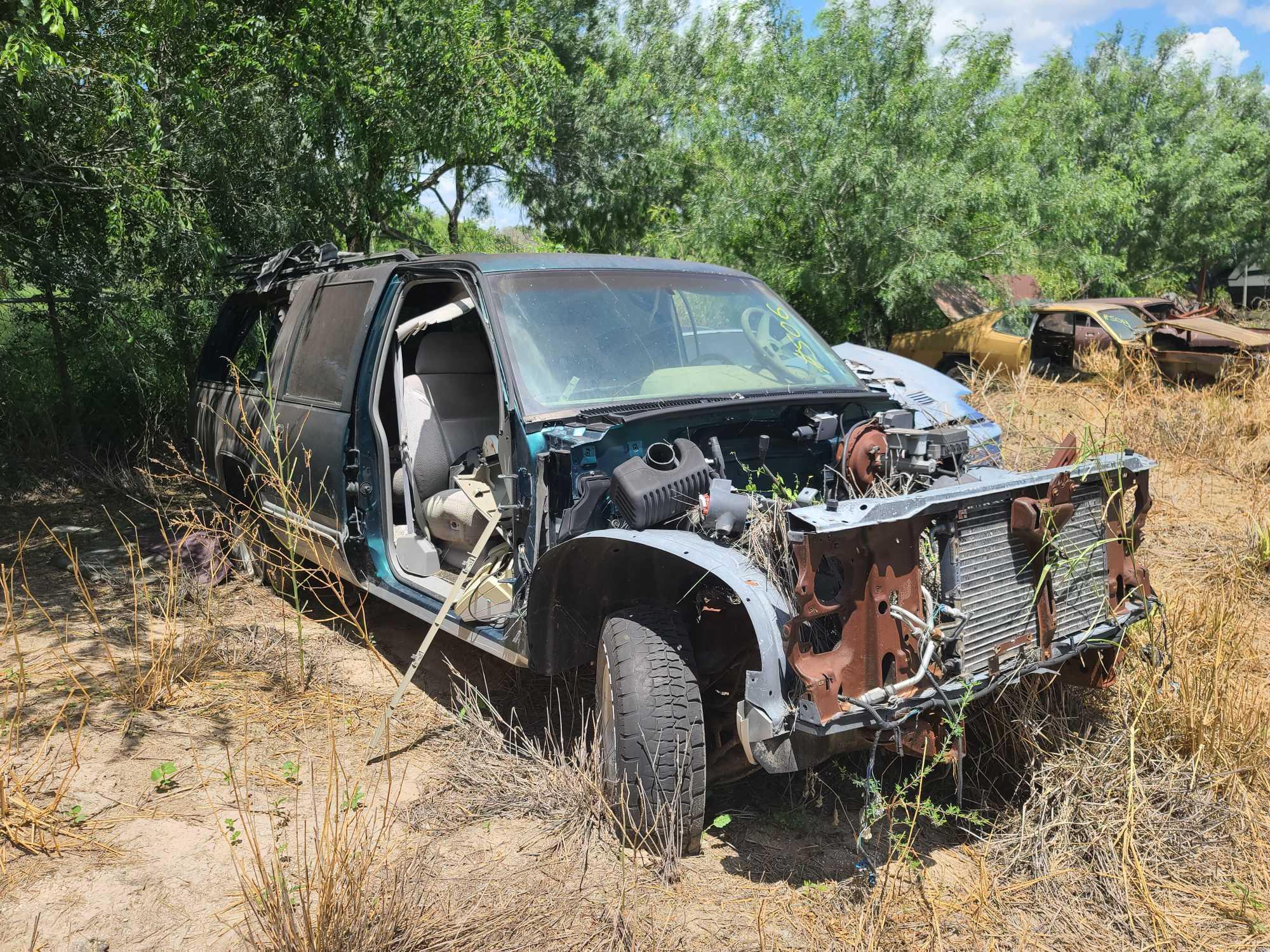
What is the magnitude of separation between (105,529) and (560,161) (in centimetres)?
1103

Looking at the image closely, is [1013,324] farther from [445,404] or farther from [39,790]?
[39,790]

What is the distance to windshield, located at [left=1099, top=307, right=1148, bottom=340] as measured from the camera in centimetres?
1193

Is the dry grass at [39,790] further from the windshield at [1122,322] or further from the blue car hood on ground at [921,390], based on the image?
the windshield at [1122,322]

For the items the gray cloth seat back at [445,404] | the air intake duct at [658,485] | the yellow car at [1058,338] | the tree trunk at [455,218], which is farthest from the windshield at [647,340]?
the tree trunk at [455,218]

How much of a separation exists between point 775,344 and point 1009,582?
5.90 ft

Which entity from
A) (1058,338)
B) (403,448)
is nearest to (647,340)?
(403,448)

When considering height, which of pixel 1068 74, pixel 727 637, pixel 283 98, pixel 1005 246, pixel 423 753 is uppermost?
pixel 1068 74

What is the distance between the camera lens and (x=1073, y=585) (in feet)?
10.2

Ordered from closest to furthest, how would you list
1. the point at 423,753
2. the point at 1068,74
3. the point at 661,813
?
the point at 661,813, the point at 423,753, the point at 1068,74

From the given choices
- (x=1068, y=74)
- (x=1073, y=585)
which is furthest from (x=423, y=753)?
(x=1068, y=74)

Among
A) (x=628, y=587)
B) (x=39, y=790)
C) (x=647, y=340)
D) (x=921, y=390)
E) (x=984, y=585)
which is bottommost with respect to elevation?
(x=39, y=790)

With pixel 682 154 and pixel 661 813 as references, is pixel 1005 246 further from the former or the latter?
pixel 661 813

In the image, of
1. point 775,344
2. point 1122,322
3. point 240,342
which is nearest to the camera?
point 775,344

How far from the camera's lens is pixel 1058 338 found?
1277 cm
